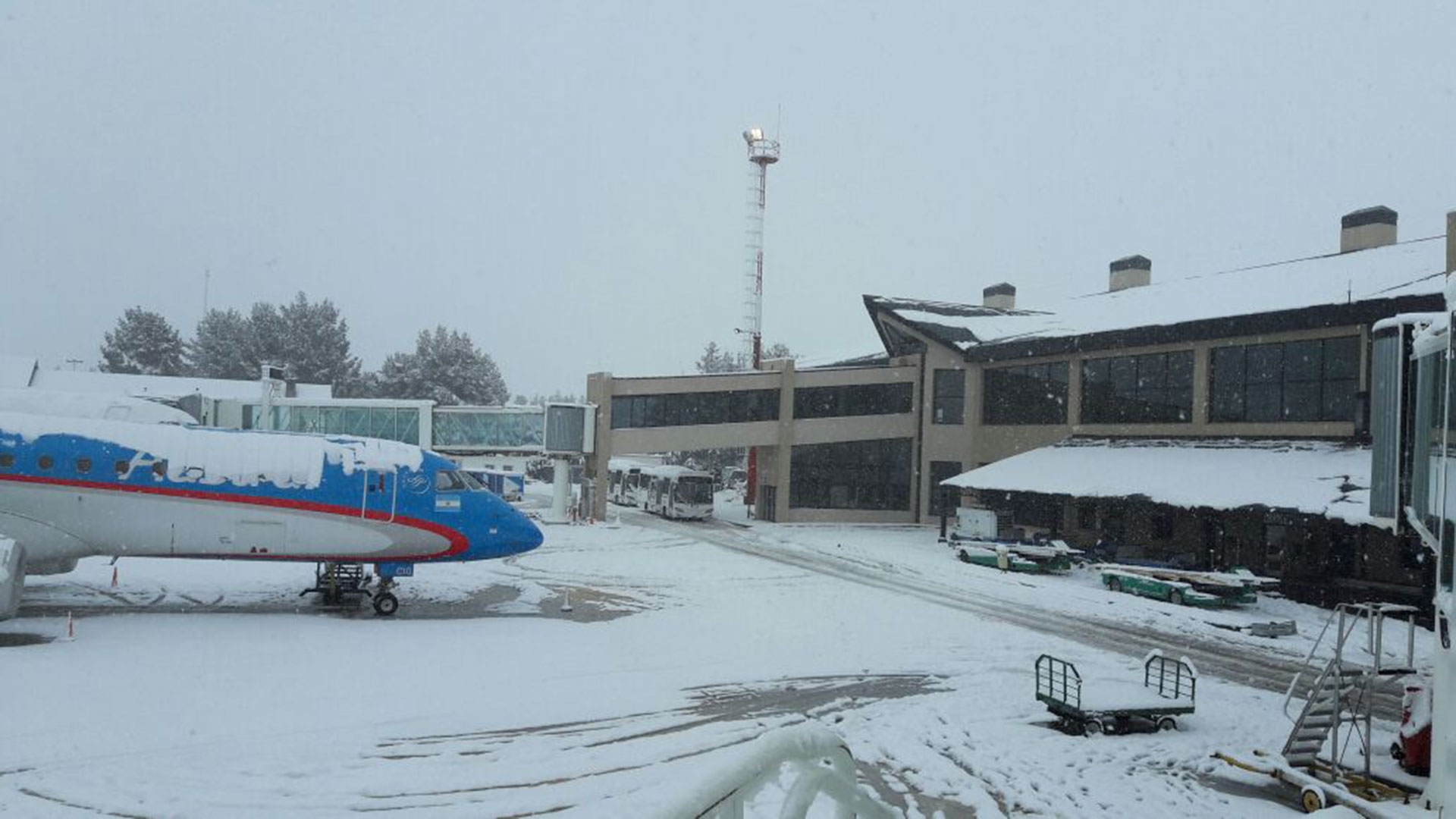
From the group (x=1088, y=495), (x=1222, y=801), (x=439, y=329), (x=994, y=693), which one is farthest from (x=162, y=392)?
(x=1222, y=801)

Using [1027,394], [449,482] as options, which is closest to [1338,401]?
[1027,394]

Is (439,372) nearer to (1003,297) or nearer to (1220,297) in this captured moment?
(1003,297)

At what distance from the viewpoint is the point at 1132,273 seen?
52.3 metres

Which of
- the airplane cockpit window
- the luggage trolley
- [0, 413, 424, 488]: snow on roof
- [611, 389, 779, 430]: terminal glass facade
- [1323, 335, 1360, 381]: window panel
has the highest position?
[1323, 335, 1360, 381]: window panel

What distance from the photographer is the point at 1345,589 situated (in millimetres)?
29375

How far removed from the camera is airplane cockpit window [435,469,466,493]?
2389 centimetres

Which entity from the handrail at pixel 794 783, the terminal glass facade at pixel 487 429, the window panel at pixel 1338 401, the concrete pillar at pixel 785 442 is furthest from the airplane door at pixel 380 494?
the concrete pillar at pixel 785 442

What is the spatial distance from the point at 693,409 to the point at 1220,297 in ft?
86.7

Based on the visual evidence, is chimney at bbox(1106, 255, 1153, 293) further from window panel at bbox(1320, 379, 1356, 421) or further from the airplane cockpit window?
the airplane cockpit window

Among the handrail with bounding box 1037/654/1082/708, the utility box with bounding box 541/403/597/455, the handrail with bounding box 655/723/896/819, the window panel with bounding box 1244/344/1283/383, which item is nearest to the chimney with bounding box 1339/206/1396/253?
the window panel with bounding box 1244/344/1283/383

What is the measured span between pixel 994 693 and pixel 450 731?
9.81 m

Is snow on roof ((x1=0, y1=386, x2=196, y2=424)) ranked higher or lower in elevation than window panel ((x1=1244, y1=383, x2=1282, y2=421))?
lower

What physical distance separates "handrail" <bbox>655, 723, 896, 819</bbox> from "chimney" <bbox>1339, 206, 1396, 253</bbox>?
45.3m

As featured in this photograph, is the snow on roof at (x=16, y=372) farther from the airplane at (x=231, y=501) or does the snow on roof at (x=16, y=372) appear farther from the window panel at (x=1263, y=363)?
the window panel at (x=1263, y=363)
